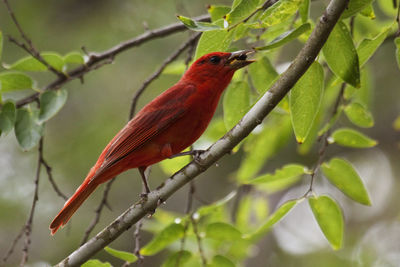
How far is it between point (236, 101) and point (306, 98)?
764 millimetres

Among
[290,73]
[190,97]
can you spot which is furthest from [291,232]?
[290,73]

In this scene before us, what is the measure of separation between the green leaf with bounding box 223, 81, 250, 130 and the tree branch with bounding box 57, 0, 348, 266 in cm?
56

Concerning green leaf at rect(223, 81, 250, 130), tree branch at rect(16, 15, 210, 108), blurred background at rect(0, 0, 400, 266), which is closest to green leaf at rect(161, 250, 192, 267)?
green leaf at rect(223, 81, 250, 130)

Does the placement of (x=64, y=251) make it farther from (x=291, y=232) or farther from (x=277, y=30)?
(x=277, y=30)

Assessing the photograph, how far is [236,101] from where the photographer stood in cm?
323

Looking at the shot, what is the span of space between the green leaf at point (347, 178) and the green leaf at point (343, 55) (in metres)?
0.85

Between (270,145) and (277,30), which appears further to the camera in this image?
(270,145)

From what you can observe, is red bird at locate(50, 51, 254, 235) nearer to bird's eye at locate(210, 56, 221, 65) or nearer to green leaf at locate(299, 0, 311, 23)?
bird's eye at locate(210, 56, 221, 65)

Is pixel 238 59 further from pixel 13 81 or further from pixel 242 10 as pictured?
pixel 13 81

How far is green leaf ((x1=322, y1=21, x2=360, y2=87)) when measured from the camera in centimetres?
242

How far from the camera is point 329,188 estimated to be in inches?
320

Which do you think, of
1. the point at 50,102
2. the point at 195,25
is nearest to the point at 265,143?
the point at 50,102

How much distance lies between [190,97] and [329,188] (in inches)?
191

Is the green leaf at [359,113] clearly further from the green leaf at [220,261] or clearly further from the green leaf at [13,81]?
the green leaf at [13,81]
